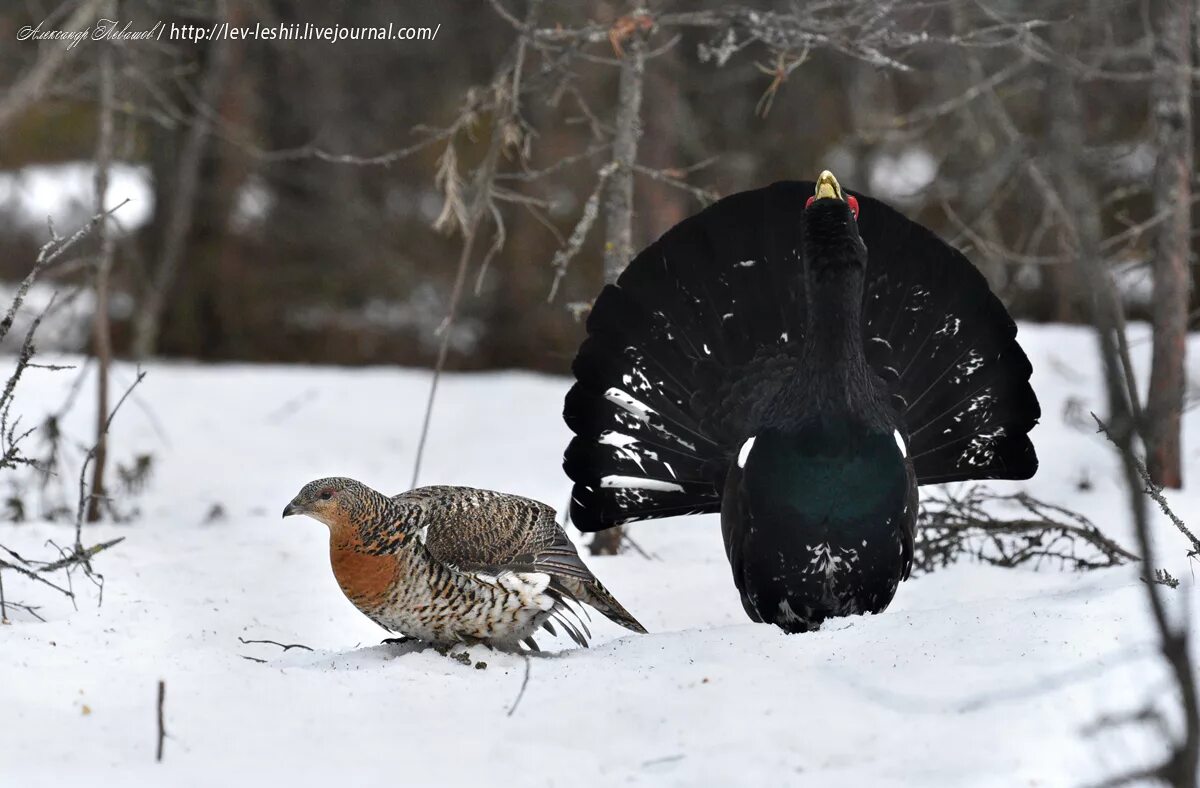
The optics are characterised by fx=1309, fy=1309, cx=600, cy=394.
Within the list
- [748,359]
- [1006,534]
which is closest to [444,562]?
[748,359]

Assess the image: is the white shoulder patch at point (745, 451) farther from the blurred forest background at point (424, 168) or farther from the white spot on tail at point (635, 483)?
the blurred forest background at point (424, 168)

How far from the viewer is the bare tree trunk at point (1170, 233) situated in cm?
653

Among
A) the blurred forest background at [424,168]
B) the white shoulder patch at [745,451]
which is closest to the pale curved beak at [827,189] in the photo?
the white shoulder patch at [745,451]

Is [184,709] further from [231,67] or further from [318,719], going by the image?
[231,67]

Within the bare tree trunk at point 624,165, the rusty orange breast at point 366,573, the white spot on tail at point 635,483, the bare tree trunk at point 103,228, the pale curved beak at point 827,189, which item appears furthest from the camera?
the bare tree trunk at point 103,228

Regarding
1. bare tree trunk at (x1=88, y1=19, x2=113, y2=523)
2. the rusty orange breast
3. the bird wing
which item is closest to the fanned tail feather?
the bird wing

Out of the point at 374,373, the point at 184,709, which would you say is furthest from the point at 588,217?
the point at 374,373

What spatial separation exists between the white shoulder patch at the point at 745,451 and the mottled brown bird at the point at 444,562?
2.34ft

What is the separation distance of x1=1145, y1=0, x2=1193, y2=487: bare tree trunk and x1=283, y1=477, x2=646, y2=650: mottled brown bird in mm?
3489

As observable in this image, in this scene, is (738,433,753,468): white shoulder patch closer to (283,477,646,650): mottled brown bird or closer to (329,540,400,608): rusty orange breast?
(283,477,646,650): mottled brown bird

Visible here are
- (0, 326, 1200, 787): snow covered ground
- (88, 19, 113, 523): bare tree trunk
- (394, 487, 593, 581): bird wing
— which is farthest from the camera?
(88, 19, 113, 523): bare tree trunk

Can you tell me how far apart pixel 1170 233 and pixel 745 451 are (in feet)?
10.4

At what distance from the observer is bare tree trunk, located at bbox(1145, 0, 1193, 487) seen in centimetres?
653

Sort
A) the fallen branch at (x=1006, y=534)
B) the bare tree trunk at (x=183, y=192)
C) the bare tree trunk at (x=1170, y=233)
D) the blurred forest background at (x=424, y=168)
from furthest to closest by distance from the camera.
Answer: the bare tree trunk at (x=183, y=192)
the blurred forest background at (x=424, y=168)
the bare tree trunk at (x=1170, y=233)
the fallen branch at (x=1006, y=534)
